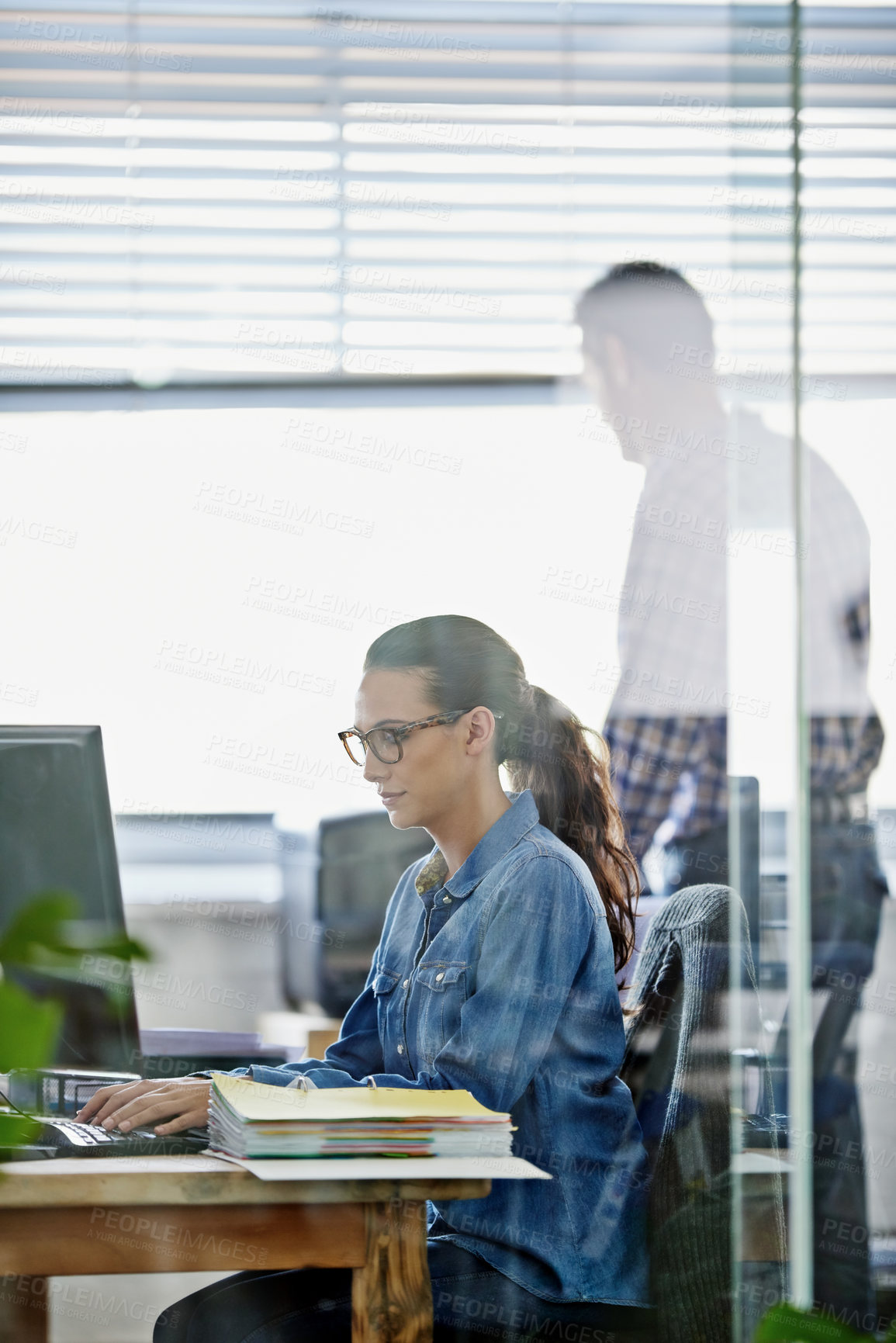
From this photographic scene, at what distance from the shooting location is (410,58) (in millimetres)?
1882

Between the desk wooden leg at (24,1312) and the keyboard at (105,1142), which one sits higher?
the keyboard at (105,1142)

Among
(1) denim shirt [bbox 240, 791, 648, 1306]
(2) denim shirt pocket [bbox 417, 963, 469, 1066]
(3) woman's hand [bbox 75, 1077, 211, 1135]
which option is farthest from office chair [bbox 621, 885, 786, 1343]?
(3) woman's hand [bbox 75, 1077, 211, 1135]

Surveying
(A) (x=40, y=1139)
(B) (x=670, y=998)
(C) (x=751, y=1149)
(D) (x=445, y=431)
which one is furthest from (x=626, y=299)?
(A) (x=40, y=1139)

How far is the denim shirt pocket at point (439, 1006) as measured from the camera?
1341 mm

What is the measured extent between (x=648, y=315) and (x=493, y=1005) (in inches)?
41.0

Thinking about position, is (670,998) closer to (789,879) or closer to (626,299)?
(789,879)

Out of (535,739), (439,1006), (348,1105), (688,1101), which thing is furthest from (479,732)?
(348,1105)

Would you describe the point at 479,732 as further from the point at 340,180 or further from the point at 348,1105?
the point at 340,180

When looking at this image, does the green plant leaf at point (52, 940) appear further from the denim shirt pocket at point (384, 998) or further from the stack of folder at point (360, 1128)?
the denim shirt pocket at point (384, 998)

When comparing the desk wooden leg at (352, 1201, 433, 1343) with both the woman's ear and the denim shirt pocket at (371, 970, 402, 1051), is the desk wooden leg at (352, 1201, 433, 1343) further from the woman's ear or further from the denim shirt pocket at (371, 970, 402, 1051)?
the woman's ear

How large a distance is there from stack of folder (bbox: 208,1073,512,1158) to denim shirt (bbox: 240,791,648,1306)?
187 millimetres

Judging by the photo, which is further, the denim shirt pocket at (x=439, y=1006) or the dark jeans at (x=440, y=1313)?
the denim shirt pocket at (x=439, y=1006)

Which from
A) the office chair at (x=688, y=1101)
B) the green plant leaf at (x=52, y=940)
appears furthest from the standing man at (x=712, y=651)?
the green plant leaf at (x=52, y=940)

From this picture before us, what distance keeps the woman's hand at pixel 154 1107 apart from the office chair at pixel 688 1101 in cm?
48
